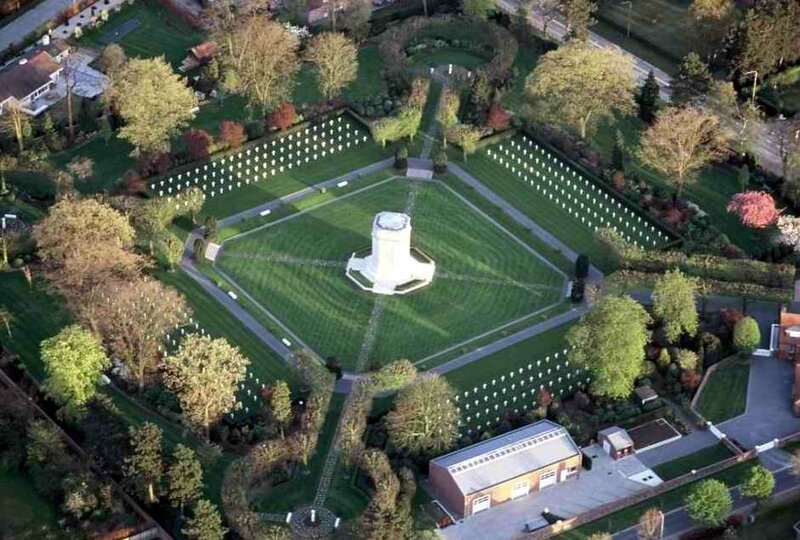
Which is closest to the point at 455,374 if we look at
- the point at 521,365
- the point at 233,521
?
the point at 521,365

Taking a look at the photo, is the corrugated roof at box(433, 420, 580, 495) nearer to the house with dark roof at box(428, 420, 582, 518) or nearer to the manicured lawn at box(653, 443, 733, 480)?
the house with dark roof at box(428, 420, 582, 518)

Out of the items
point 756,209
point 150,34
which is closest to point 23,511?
point 756,209

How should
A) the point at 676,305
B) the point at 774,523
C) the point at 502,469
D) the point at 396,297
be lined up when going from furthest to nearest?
1. the point at 396,297
2. the point at 676,305
3. the point at 502,469
4. the point at 774,523

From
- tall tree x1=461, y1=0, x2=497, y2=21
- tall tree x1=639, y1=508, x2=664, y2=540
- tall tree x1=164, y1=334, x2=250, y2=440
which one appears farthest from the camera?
tall tree x1=461, y1=0, x2=497, y2=21

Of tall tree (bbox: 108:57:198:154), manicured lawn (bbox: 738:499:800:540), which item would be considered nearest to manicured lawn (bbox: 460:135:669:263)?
tall tree (bbox: 108:57:198:154)

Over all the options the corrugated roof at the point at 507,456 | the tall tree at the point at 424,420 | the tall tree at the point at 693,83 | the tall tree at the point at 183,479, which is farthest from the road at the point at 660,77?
the tall tree at the point at 183,479

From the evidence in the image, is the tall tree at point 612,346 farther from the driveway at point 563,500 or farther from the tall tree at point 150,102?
the tall tree at point 150,102

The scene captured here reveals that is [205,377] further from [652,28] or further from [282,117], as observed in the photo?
[652,28]
